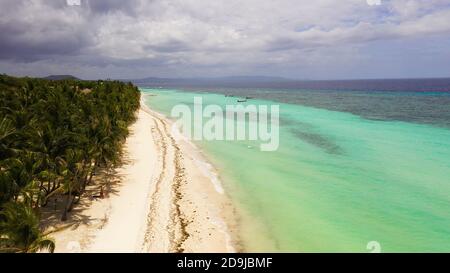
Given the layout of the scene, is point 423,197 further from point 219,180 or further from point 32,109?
point 32,109

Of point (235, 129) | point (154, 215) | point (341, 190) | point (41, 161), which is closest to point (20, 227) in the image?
point (41, 161)

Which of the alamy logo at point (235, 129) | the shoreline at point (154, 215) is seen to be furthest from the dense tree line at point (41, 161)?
the alamy logo at point (235, 129)

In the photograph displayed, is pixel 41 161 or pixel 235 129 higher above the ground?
pixel 41 161

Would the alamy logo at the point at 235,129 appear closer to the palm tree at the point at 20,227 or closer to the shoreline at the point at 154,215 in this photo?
the shoreline at the point at 154,215

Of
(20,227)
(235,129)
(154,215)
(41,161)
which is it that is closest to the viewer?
(20,227)

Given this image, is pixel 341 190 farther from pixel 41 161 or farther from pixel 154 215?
pixel 41 161

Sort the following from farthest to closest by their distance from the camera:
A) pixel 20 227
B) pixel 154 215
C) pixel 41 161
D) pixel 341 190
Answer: pixel 341 190 → pixel 154 215 → pixel 41 161 → pixel 20 227
